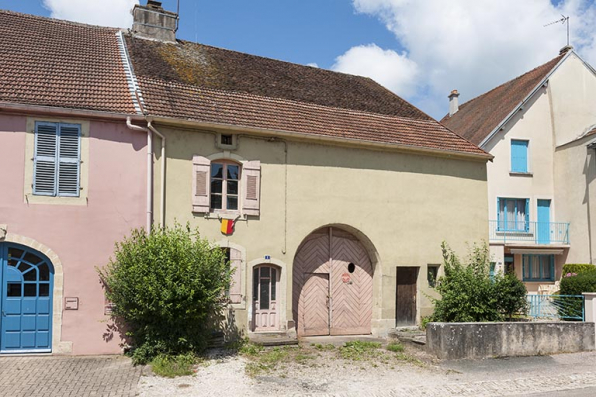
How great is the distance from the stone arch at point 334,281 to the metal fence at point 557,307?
463 centimetres

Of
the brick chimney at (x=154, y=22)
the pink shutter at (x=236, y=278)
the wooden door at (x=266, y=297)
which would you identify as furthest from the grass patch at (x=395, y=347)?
the brick chimney at (x=154, y=22)

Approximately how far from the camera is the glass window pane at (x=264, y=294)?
14422 millimetres

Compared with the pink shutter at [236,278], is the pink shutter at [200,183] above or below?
above

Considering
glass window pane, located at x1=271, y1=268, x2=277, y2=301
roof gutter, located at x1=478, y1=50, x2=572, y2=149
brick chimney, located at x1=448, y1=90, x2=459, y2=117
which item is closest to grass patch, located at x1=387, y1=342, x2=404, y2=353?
glass window pane, located at x1=271, y1=268, x2=277, y2=301

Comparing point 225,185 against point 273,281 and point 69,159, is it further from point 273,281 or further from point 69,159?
point 69,159

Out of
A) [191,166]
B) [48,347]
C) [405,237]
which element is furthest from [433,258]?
[48,347]

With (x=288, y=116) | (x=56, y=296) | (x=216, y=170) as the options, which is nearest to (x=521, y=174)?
(x=288, y=116)

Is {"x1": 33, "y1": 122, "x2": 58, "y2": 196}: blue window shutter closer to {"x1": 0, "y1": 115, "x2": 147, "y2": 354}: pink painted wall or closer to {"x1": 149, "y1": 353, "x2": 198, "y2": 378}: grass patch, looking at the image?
{"x1": 0, "y1": 115, "x2": 147, "y2": 354}: pink painted wall

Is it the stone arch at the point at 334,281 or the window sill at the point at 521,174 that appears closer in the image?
the stone arch at the point at 334,281

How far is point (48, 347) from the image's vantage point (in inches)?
480

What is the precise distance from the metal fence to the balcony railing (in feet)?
27.6

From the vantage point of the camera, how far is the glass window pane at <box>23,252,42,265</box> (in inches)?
480

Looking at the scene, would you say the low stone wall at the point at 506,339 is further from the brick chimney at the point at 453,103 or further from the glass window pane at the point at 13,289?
the brick chimney at the point at 453,103

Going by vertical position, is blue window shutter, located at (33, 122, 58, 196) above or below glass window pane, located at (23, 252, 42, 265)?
above
